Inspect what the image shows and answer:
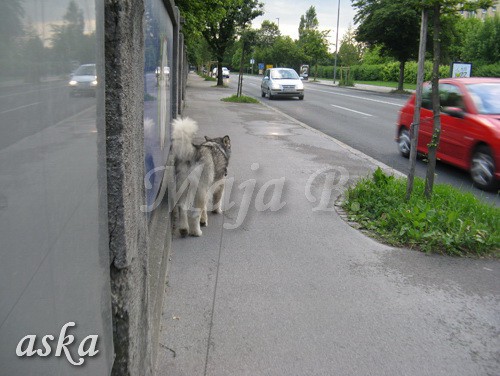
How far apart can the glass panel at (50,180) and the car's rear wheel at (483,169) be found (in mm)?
7892

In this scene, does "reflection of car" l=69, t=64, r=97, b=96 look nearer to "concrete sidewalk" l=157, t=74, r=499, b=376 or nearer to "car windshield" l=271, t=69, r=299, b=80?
"concrete sidewalk" l=157, t=74, r=499, b=376

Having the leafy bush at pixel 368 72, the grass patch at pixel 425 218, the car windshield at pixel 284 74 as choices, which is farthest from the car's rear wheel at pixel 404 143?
the leafy bush at pixel 368 72

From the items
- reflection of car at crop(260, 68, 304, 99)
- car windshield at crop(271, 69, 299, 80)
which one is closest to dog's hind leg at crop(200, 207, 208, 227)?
reflection of car at crop(260, 68, 304, 99)

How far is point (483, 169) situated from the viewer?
28.0 ft

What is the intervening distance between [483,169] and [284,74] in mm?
22851

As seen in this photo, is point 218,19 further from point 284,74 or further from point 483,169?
point 483,169

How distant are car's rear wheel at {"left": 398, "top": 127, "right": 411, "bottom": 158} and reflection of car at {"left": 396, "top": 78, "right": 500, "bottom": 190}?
1.03 metres

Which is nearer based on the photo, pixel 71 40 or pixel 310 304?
pixel 71 40

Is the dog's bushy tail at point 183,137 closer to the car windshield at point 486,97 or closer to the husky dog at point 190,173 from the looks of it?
the husky dog at point 190,173

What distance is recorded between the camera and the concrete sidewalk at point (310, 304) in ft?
10.7

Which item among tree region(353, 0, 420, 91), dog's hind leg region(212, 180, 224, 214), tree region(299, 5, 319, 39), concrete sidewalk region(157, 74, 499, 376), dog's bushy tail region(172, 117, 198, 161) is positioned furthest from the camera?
tree region(299, 5, 319, 39)

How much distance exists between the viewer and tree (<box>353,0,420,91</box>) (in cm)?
4031

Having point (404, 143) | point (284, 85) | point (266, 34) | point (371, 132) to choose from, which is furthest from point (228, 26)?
point (404, 143)

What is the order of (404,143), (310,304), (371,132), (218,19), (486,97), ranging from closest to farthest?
(310,304)
(486,97)
(404,143)
(371,132)
(218,19)
